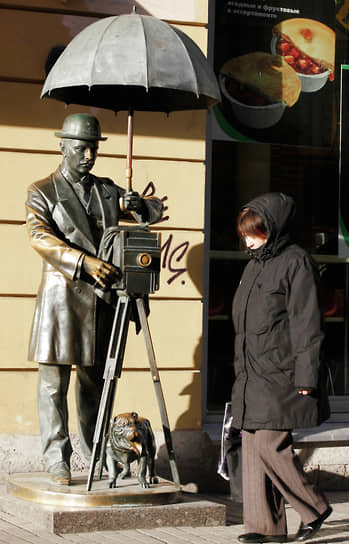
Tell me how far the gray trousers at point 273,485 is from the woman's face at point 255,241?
1.00m

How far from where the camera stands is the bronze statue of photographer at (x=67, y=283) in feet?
19.0

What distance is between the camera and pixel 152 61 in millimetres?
5508

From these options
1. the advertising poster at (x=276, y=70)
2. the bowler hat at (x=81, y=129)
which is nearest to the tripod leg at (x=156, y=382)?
the bowler hat at (x=81, y=129)

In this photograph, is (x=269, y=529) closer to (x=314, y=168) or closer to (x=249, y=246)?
(x=249, y=246)

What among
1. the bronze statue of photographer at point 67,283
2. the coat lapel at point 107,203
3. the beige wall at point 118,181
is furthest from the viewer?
the beige wall at point 118,181

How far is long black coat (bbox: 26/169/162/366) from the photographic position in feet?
19.1

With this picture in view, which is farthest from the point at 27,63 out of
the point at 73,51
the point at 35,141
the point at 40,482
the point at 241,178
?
the point at 40,482

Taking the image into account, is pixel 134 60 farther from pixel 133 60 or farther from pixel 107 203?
pixel 107 203

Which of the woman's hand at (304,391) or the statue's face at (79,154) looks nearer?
the woman's hand at (304,391)

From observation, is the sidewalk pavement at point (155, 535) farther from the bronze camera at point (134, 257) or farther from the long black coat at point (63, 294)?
the bronze camera at point (134, 257)

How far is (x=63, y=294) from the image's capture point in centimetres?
585

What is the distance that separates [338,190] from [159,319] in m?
2.00

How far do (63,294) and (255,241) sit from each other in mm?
1221

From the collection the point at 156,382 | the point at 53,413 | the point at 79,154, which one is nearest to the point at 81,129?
the point at 79,154
